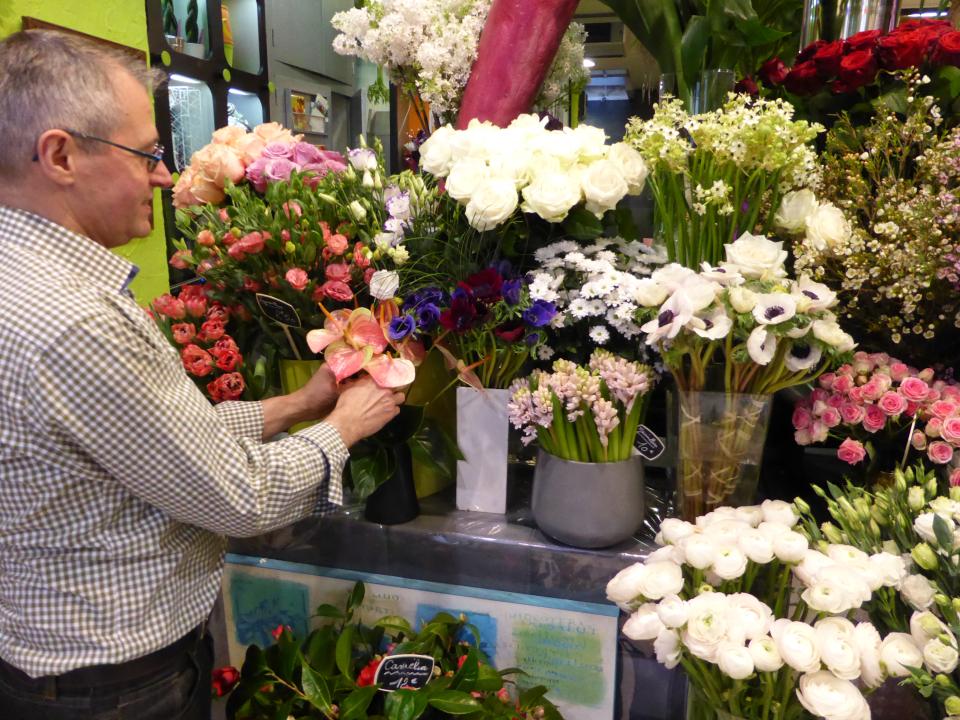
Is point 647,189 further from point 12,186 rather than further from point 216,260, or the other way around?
point 12,186

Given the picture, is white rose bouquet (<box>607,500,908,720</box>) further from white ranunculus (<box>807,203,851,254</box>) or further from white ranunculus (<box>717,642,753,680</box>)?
white ranunculus (<box>807,203,851,254</box>)

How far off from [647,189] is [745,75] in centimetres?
37

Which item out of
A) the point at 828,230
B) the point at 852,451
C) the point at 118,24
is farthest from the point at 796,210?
the point at 118,24

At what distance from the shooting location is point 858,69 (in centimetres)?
120

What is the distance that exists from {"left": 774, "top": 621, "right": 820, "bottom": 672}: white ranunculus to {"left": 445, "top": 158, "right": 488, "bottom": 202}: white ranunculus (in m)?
0.68

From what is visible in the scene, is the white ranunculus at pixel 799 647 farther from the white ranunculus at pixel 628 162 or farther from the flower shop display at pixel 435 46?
the flower shop display at pixel 435 46

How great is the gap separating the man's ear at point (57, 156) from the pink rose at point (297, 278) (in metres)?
0.33

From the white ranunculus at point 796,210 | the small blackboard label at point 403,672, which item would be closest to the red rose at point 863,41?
the white ranunculus at point 796,210

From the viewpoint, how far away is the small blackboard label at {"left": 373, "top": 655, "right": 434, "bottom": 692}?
1102 mm

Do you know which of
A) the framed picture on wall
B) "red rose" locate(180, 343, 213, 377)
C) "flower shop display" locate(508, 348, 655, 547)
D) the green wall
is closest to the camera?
"flower shop display" locate(508, 348, 655, 547)

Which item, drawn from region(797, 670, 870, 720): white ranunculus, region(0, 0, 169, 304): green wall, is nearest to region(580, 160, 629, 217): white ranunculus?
region(797, 670, 870, 720): white ranunculus

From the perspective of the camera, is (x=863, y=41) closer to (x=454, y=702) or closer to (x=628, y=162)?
(x=628, y=162)

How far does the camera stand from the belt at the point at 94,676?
3.11ft

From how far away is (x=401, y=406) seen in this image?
1.23 metres
